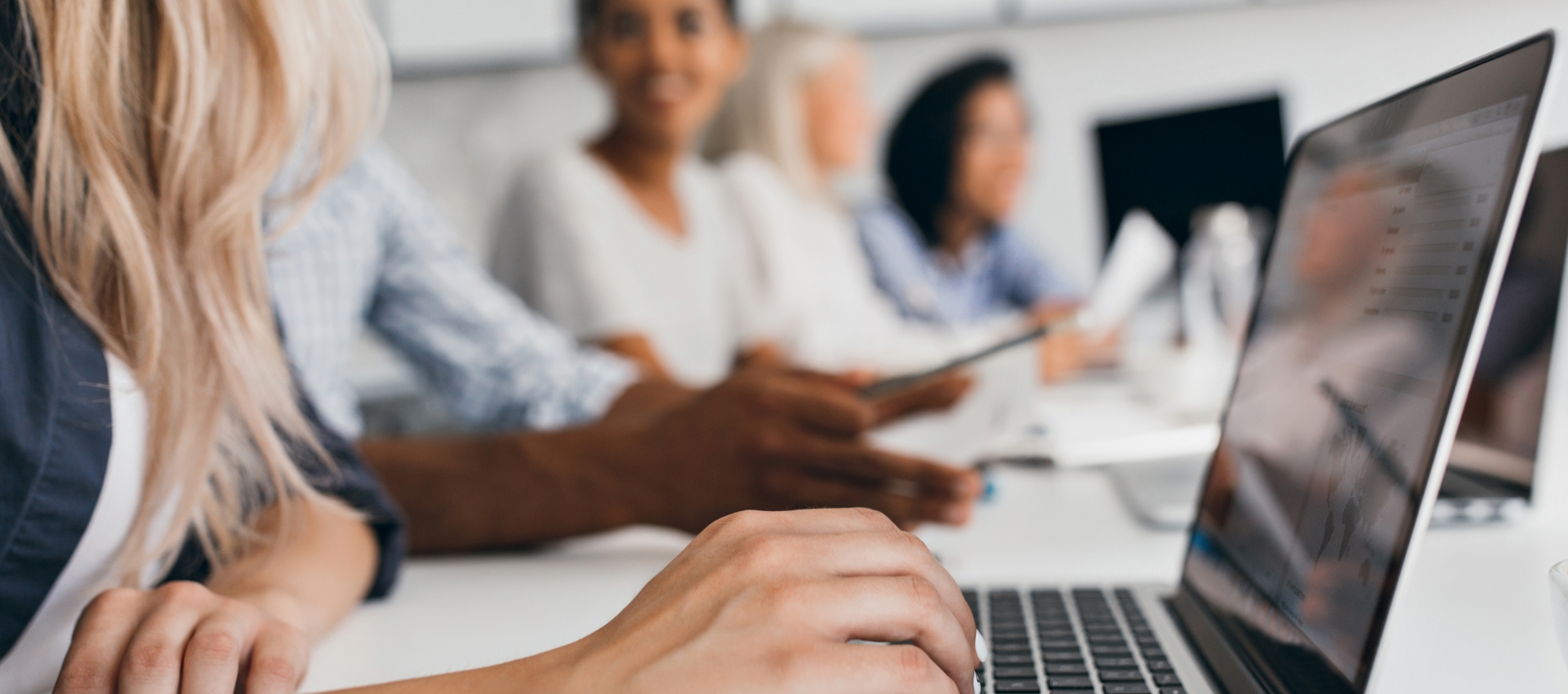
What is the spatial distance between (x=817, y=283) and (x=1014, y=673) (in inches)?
63.8

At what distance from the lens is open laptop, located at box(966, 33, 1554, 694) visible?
249 mm

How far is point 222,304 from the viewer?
0.41m

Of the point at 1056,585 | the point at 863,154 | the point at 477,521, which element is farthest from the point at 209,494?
the point at 863,154

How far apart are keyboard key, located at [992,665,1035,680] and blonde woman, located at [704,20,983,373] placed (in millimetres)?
1344

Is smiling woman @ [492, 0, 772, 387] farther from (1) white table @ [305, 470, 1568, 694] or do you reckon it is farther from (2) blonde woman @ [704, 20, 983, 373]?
(1) white table @ [305, 470, 1568, 694]

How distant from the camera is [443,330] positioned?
90 centimetres

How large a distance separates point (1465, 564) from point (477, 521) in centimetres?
51

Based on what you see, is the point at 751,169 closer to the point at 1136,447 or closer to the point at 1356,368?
the point at 1136,447

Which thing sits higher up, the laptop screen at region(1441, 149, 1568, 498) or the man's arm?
the laptop screen at region(1441, 149, 1568, 498)

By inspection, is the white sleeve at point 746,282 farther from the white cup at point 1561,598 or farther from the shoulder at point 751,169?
the white cup at point 1561,598

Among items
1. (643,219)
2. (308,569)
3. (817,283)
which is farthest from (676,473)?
(817,283)

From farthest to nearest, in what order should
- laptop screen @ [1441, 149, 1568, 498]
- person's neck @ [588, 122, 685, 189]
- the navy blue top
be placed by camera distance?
person's neck @ [588, 122, 685, 189]
laptop screen @ [1441, 149, 1568, 498]
the navy blue top

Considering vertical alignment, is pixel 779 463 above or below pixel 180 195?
below

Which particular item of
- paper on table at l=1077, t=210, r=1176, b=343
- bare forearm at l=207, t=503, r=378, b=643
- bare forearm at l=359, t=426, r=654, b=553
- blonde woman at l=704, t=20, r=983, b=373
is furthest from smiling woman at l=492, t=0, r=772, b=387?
bare forearm at l=207, t=503, r=378, b=643
